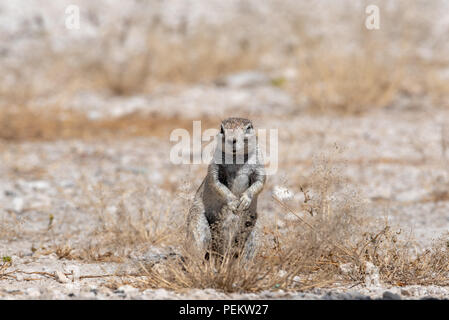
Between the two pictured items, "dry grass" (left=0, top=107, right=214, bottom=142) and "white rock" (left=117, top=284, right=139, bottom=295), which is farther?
"dry grass" (left=0, top=107, right=214, bottom=142)

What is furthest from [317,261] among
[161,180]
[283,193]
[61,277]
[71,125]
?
[71,125]

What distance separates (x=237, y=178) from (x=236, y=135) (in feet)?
1.00

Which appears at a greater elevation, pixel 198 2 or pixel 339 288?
pixel 198 2

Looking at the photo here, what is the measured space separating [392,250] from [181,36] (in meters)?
10.3

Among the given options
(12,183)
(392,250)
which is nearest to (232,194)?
(392,250)

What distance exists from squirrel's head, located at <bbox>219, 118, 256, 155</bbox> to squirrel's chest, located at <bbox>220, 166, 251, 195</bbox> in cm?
13

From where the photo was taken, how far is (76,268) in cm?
368

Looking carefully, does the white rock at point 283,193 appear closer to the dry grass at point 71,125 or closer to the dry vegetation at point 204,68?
the dry grass at point 71,125

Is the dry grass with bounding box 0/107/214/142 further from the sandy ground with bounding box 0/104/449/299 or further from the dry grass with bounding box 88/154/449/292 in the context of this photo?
the dry grass with bounding box 88/154/449/292

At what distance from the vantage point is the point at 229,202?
3.35 m

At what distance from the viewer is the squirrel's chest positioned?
3408 mm

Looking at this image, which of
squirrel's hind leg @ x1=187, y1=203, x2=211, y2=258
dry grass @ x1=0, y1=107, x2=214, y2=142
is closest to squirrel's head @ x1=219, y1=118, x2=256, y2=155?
squirrel's hind leg @ x1=187, y1=203, x2=211, y2=258
